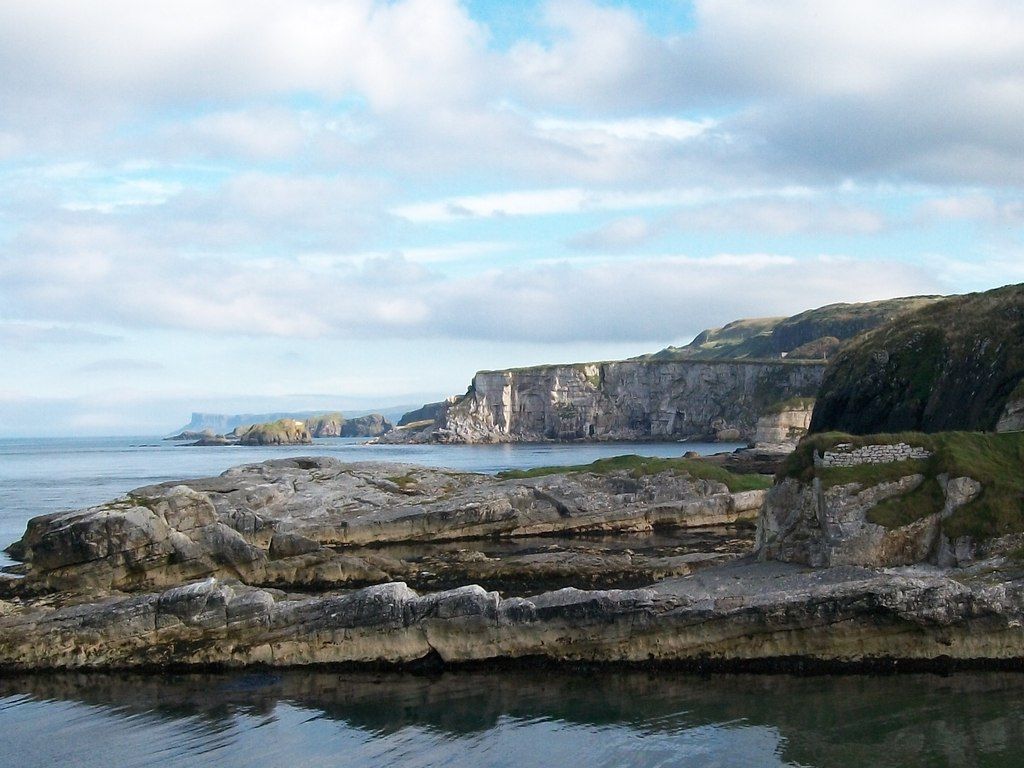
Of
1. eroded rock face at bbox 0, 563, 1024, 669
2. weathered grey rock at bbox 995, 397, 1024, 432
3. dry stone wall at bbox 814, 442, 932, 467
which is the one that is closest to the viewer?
eroded rock face at bbox 0, 563, 1024, 669

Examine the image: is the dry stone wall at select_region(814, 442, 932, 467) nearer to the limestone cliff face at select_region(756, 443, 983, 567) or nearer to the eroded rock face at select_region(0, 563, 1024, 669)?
the limestone cliff face at select_region(756, 443, 983, 567)

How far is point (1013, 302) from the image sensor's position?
55531 millimetres

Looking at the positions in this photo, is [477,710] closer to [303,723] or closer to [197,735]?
[303,723]

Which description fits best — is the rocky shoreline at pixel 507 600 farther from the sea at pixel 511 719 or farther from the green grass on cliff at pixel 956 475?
the sea at pixel 511 719

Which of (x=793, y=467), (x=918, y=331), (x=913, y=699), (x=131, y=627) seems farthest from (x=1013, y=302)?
(x=131, y=627)

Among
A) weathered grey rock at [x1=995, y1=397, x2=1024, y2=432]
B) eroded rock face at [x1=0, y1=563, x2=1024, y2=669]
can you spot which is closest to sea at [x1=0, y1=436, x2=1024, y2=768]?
eroded rock face at [x1=0, y1=563, x2=1024, y2=669]

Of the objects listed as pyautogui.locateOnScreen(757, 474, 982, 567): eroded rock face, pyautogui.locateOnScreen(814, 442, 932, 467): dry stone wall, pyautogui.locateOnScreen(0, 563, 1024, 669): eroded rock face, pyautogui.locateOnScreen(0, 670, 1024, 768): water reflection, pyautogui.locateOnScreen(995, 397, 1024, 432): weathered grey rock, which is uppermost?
pyautogui.locateOnScreen(995, 397, 1024, 432): weathered grey rock

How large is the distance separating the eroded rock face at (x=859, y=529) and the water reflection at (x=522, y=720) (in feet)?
19.4

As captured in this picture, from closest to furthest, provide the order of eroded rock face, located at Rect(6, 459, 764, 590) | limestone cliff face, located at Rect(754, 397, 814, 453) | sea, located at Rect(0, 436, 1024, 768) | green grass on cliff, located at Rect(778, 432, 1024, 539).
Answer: sea, located at Rect(0, 436, 1024, 768) → green grass on cliff, located at Rect(778, 432, 1024, 539) → eroded rock face, located at Rect(6, 459, 764, 590) → limestone cliff face, located at Rect(754, 397, 814, 453)

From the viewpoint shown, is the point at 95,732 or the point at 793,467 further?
the point at 793,467

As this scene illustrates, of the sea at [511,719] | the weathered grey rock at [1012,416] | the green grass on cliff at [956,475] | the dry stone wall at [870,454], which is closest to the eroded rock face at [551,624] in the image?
the sea at [511,719]

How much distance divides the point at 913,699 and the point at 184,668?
17.6 metres

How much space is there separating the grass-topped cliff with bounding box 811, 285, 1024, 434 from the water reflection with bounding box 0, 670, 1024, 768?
25.2 m

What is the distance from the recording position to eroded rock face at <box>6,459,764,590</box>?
35094 mm
